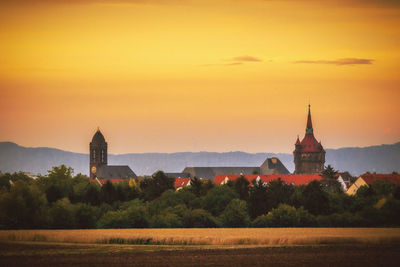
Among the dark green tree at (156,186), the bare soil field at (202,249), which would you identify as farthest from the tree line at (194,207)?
the bare soil field at (202,249)

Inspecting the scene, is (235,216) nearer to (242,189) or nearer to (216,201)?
(216,201)

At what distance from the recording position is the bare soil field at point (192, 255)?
56.3 m

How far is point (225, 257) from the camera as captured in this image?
60250 millimetres

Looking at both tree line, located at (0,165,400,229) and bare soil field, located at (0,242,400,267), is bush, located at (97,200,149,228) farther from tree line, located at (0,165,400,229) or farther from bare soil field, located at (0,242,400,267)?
bare soil field, located at (0,242,400,267)

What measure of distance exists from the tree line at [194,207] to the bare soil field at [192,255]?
23132 mm

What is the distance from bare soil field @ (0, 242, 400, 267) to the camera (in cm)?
5634

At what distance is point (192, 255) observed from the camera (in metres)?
61.8

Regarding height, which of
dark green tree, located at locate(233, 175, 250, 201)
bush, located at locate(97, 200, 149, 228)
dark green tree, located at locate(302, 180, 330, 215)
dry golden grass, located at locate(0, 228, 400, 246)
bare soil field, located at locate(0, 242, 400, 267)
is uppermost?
dark green tree, located at locate(233, 175, 250, 201)

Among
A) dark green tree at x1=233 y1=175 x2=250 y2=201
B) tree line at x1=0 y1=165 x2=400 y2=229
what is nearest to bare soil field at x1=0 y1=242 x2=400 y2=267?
tree line at x1=0 y1=165 x2=400 y2=229

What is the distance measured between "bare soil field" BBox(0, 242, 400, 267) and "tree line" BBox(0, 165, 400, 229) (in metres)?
23.1

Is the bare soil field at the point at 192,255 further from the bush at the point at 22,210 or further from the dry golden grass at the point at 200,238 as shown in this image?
the bush at the point at 22,210

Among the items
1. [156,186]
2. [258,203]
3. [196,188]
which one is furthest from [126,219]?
[156,186]

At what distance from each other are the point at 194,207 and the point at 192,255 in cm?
4744

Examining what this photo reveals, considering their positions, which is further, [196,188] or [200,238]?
[196,188]
